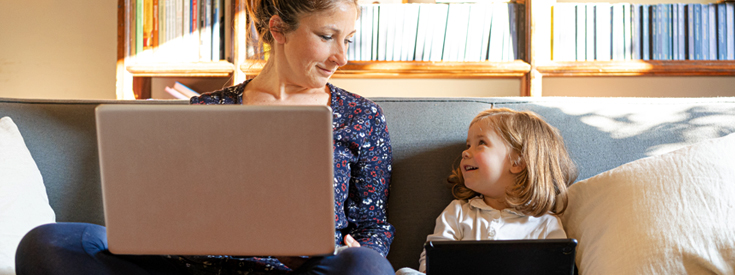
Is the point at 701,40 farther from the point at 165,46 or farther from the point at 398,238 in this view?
the point at 165,46

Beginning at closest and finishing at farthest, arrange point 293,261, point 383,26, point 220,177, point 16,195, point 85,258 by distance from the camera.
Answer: point 220,177 → point 85,258 → point 293,261 → point 16,195 → point 383,26

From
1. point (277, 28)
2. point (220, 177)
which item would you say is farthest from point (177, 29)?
point (220, 177)

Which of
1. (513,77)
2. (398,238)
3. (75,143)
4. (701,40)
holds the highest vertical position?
(701,40)

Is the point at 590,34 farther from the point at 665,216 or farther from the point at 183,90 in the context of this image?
the point at 183,90

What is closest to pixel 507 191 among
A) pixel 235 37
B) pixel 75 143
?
pixel 75 143

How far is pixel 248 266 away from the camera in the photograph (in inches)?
36.3

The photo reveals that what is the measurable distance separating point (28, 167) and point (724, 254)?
1.38m

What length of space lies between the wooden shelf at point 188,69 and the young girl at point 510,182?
1095 mm

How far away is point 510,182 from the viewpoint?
115 cm

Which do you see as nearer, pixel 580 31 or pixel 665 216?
pixel 665 216

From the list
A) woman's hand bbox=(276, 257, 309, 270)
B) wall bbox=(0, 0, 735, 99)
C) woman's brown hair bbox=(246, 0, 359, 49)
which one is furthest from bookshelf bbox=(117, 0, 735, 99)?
woman's hand bbox=(276, 257, 309, 270)

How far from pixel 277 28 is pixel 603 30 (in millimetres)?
1255

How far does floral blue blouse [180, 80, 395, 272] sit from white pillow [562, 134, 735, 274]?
0.42 metres

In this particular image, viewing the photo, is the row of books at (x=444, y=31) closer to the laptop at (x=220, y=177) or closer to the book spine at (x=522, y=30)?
the book spine at (x=522, y=30)
